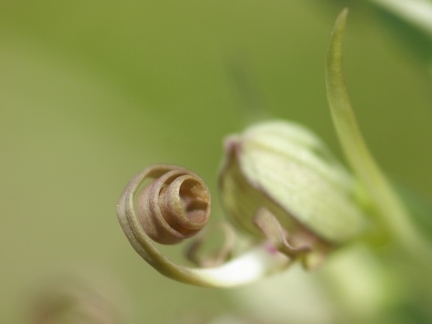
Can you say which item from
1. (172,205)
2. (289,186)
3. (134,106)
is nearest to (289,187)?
(289,186)

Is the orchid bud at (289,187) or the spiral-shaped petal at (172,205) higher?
the orchid bud at (289,187)

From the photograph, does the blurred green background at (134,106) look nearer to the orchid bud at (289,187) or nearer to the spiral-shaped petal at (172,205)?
the orchid bud at (289,187)

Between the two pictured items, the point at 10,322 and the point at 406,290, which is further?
the point at 10,322

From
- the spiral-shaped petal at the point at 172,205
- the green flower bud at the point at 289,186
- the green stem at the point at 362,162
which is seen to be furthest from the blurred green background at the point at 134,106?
the spiral-shaped petal at the point at 172,205

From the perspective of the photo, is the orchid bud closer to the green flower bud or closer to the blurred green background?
the green flower bud

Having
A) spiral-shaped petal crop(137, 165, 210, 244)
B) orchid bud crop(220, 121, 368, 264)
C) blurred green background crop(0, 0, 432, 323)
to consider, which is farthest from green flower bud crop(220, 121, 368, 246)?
blurred green background crop(0, 0, 432, 323)

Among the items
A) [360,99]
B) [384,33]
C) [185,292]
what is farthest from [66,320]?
[360,99]

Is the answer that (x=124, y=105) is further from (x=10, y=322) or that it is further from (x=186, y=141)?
(x=10, y=322)
